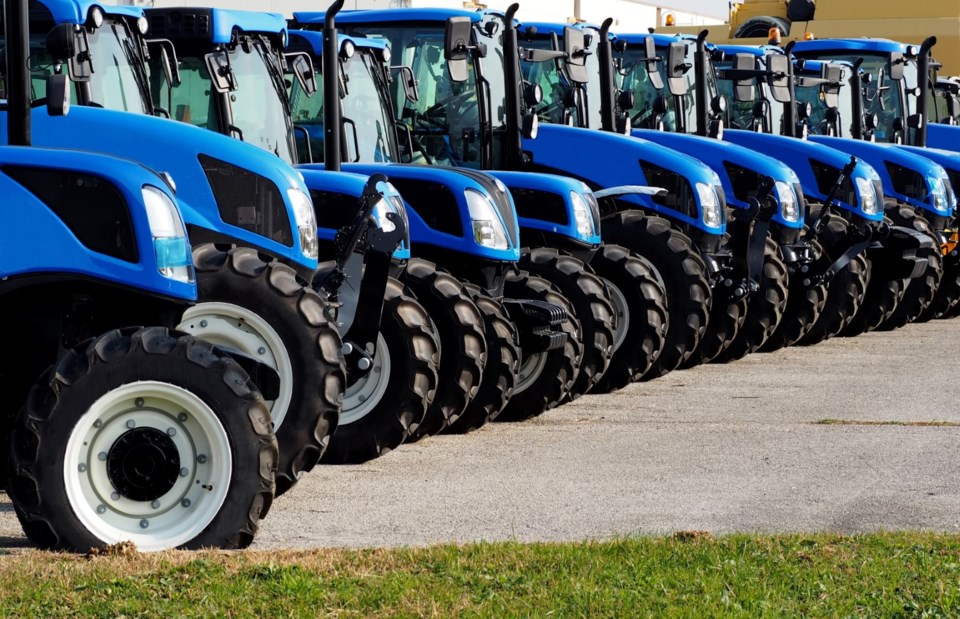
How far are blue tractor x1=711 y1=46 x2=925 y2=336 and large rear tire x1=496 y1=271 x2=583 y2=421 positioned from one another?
556cm

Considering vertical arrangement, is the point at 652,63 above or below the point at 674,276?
above

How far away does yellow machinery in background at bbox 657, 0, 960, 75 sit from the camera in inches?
1011

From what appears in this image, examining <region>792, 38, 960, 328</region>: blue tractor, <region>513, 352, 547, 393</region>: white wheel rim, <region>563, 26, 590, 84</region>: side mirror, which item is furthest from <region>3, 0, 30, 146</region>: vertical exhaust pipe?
<region>792, 38, 960, 328</region>: blue tractor

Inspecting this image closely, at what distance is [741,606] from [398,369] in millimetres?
4016

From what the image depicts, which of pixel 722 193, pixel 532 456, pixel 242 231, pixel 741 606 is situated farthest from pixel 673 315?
pixel 741 606

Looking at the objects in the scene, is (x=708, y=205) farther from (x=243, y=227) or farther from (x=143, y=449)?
(x=143, y=449)

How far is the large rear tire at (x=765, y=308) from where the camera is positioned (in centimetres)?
1556

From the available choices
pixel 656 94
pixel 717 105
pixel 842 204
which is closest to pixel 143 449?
pixel 656 94

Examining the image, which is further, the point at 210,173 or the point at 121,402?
the point at 210,173

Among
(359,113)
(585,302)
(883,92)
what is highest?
(359,113)

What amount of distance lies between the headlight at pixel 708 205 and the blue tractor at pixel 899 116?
492 cm

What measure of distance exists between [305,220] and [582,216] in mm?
4193

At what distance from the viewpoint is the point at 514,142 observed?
13656 mm

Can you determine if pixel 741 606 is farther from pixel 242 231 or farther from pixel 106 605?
pixel 242 231
